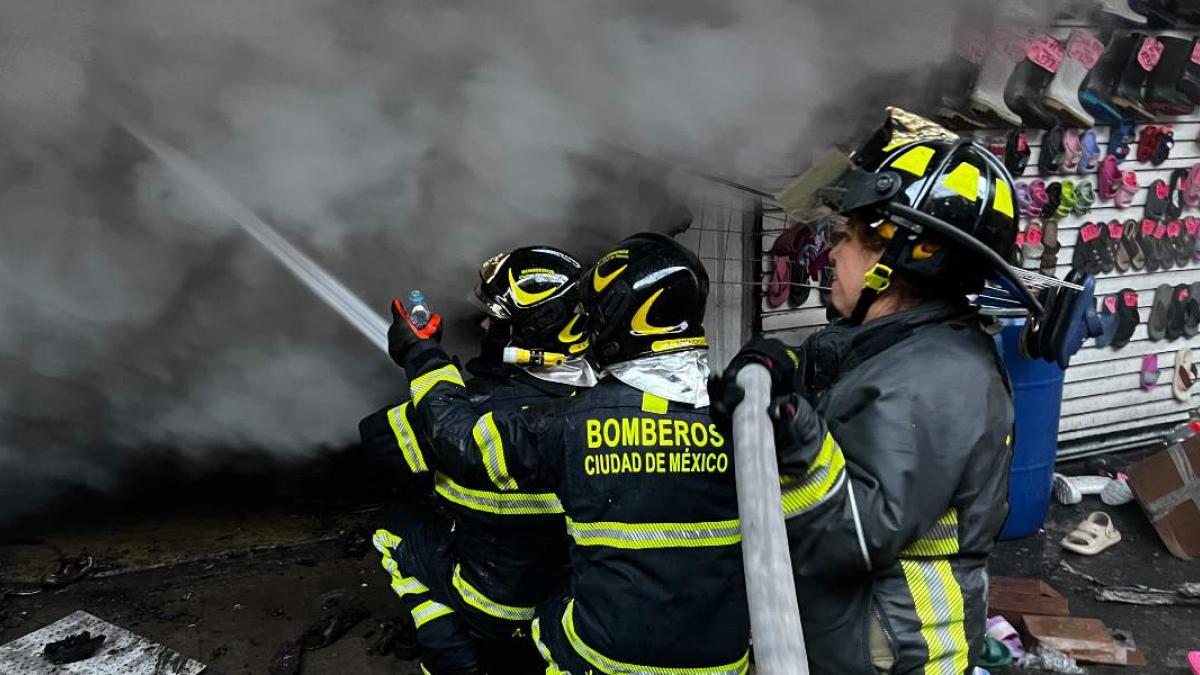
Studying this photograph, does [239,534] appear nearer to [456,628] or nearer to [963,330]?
[456,628]

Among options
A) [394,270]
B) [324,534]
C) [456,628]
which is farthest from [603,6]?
[324,534]

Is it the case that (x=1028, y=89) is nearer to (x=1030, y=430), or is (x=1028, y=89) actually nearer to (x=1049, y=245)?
(x=1049, y=245)

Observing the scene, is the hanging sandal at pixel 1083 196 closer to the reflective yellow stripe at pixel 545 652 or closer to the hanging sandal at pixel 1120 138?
the hanging sandal at pixel 1120 138

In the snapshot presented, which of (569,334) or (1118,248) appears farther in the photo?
(1118,248)

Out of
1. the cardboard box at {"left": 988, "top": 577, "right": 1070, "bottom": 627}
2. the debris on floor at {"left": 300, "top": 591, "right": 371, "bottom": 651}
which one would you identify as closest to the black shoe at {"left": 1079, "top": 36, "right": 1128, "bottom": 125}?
the cardboard box at {"left": 988, "top": 577, "right": 1070, "bottom": 627}

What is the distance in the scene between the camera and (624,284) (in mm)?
2137

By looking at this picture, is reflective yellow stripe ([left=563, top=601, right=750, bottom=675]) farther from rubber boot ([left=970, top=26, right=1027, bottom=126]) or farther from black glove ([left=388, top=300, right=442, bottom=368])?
rubber boot ([left=970, top=26, right=1027, bottom=126])

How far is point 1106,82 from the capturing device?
595cm

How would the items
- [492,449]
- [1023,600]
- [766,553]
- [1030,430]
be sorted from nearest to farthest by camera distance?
[766,553], [492,449], [1023,600], [1030,430]

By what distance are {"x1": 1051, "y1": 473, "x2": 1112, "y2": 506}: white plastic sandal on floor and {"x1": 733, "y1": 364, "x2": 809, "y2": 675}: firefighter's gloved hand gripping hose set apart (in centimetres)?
520

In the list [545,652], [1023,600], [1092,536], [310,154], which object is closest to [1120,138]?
[1092,536]

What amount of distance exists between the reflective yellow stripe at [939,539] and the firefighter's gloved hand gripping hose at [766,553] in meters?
0.38

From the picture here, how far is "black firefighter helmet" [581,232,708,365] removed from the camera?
2119 millimetres

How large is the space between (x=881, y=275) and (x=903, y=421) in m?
0.35
